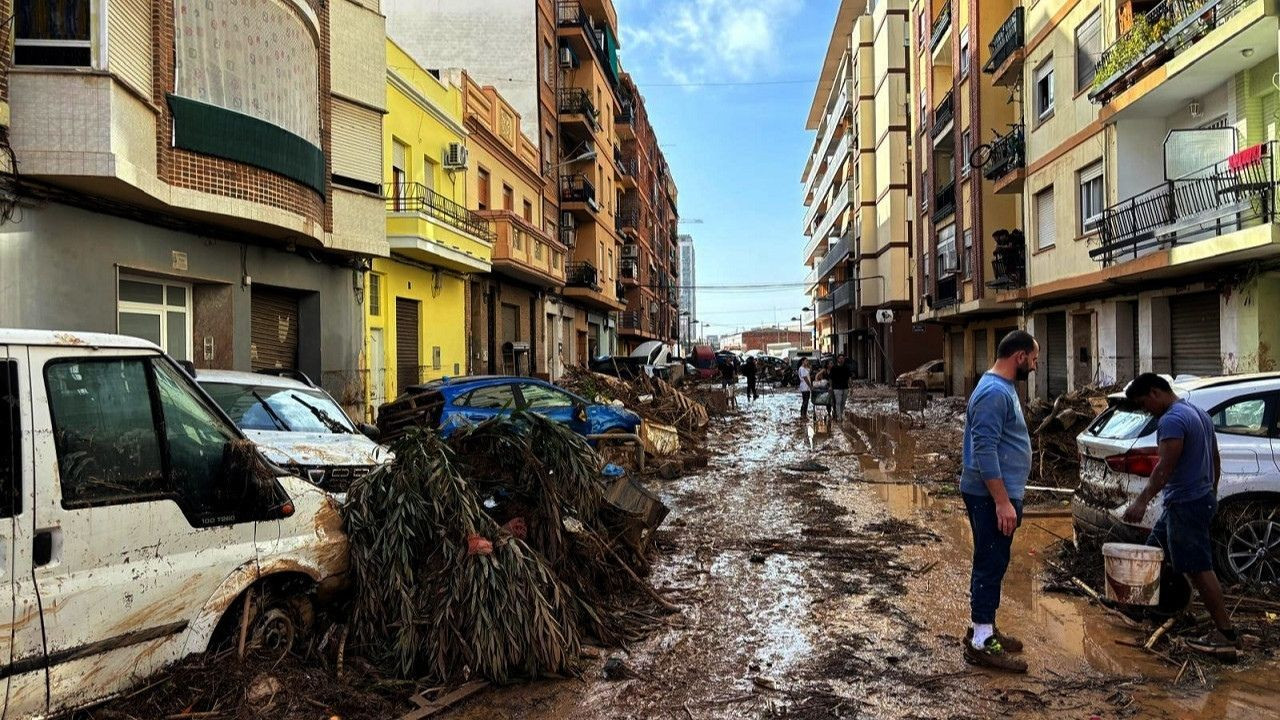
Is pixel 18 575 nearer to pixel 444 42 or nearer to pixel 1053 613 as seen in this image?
pixel 1053 613

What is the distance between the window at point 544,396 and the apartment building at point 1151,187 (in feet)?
35.1

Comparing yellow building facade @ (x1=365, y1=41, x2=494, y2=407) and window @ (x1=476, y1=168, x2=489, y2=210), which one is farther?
window @ (x1=476, y1=168, x2=489, y2=210)

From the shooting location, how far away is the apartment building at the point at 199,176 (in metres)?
9.18

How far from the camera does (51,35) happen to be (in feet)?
30.9

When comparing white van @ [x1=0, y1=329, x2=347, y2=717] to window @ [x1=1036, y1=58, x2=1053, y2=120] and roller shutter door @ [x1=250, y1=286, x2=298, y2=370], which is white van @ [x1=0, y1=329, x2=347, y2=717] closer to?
roller shutter door @ [x1=250, y1=286, x2=298, y2=370]

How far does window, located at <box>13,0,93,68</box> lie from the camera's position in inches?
367

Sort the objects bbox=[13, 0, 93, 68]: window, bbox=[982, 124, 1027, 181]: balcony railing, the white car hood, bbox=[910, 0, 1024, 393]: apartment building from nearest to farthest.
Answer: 1. the white car hood
2. bbox=[13, 0, 93, 68]: window
3. bbox=[982, 124, 1027, 181]: balcony railing
4. bbox=[910, 0, 1024, 393]: apartment building

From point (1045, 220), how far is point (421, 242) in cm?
1585

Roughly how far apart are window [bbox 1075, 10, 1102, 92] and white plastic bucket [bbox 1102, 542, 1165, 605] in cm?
1564

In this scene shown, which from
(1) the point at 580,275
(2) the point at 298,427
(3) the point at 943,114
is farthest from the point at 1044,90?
(2) the point at 298,427

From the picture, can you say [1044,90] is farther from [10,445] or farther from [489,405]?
[10,445]

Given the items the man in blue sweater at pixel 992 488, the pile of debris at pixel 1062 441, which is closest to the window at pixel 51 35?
the man in blue sweater at pixel 992 488

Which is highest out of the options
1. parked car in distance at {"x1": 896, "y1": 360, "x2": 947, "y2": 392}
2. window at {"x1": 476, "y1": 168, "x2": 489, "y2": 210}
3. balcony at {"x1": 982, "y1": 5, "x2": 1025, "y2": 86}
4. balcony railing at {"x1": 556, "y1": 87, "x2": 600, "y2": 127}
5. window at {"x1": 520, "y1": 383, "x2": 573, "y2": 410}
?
balcony railing at {"x1": 556, "y1": 87, "x2": 600, "y2": 127}

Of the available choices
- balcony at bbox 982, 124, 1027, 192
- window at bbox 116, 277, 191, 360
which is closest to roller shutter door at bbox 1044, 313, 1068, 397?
balcony at bbox 982, 124, 1027, 192
